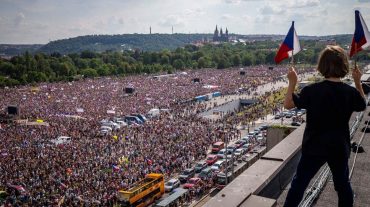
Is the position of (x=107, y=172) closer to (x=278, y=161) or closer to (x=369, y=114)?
(x=369, y=114)

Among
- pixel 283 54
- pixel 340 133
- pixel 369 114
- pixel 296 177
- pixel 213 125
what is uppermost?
pixel 283 54

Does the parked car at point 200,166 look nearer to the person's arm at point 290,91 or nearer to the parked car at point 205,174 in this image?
the parked car at point 205,174

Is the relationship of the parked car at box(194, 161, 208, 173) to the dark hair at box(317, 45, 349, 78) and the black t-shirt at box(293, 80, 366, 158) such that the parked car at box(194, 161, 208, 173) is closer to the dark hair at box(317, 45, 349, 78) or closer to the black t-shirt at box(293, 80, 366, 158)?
the black t-shirt at box(293, 80, 366, 158)

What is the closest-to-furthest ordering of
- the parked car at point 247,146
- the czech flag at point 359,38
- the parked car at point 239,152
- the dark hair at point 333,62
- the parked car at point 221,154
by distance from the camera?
1. the dark hair at point 333,62
2. the czech flag at point 359,38
3. the parked car at point 239,152
4. the parked car at point 221,154
5. the parked car at point 247,146

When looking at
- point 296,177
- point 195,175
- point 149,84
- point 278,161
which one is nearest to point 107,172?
point 195,175

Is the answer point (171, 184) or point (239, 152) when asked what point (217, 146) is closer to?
point (239, 152)

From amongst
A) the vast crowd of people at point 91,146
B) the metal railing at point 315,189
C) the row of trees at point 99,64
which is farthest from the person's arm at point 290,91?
the row of trees at point 99,64

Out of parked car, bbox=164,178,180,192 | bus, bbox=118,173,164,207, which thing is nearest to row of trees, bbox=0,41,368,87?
parked car, bbox=164,178,180,192
